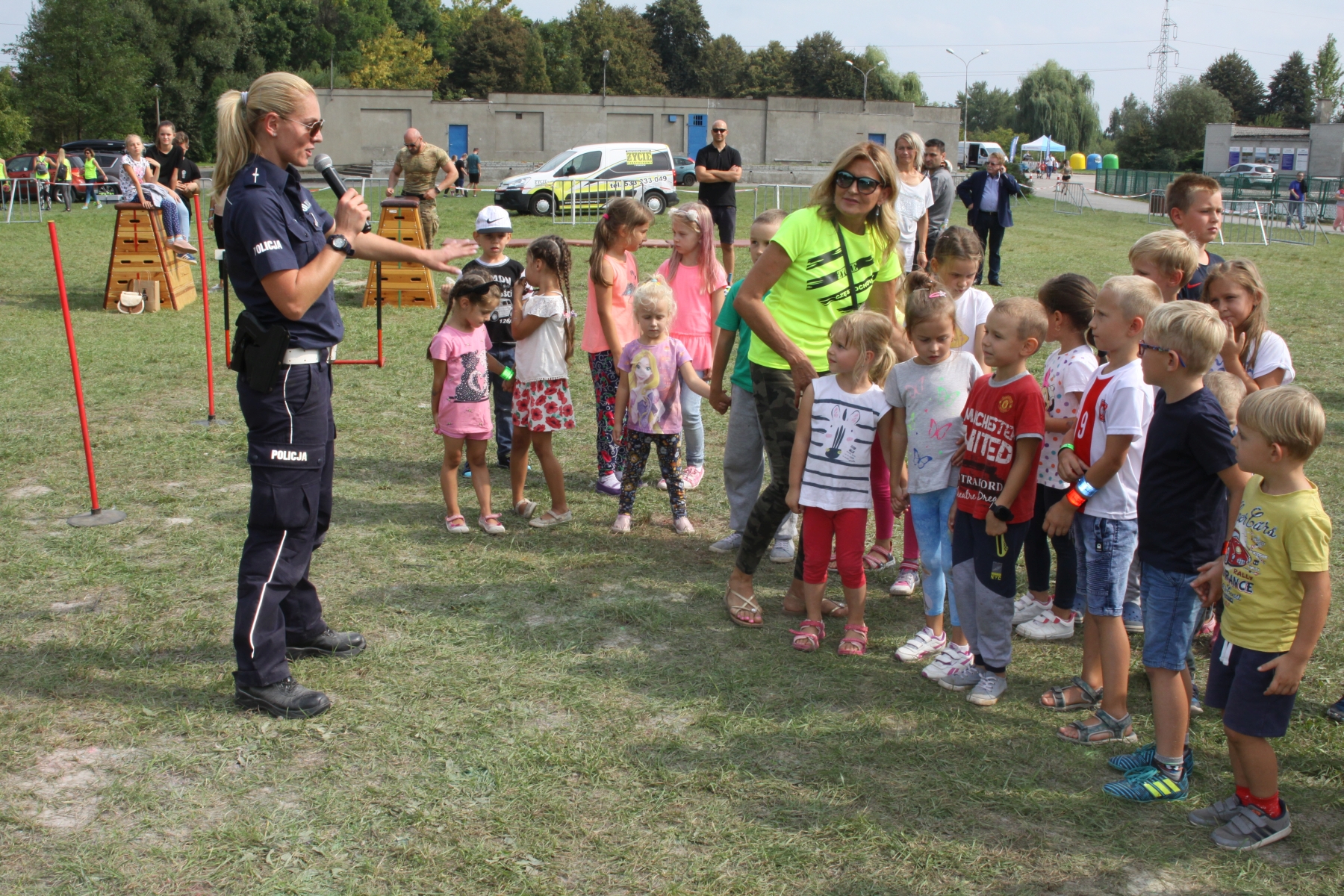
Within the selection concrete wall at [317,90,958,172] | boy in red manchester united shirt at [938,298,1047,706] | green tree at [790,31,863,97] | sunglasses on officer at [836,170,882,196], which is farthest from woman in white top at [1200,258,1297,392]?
green tree at [790,31,863,97]

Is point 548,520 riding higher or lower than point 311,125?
lower

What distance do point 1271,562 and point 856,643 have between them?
1.71m

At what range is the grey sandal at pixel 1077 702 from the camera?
378 cm

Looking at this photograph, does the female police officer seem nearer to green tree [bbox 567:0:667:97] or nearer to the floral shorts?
the floral shorts

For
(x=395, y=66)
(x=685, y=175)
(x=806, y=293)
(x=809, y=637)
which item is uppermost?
(x=395, y=66)

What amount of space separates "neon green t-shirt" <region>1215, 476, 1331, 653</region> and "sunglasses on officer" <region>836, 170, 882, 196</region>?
1859 millimetres

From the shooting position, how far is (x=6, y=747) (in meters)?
3.37

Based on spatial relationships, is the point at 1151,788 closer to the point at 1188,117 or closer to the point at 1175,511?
the point at 1175,511

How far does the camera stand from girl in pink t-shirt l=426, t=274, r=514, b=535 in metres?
5.37

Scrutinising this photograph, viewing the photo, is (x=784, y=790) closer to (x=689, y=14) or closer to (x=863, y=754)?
(x=863, y=754)

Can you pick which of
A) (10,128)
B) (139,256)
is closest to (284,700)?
(139,256)

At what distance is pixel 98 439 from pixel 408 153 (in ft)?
22.7

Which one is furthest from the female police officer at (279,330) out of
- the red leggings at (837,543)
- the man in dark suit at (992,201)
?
the man in dark suit at (992,201)

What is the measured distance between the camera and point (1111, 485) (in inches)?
140
